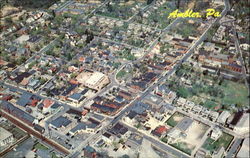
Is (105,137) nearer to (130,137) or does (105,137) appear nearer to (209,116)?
(130,137)

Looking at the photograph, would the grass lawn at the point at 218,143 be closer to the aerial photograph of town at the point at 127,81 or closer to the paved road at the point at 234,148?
the aerial photograph of town at the point at 127,81

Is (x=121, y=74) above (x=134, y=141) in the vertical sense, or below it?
above

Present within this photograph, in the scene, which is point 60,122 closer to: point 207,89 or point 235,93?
point 207,89

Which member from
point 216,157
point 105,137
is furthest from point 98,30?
point 216,157

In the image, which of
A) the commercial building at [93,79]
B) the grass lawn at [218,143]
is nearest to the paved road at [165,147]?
the grass lawn at [218,143]

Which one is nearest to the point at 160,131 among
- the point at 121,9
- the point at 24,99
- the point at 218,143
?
the point at 218,143

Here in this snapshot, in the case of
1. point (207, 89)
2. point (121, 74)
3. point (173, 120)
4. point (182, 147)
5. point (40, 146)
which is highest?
point (207, 89)

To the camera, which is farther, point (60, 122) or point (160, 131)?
point (60, 122)

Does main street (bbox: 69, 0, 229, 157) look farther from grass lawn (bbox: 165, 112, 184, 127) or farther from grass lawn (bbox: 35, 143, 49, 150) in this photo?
grass lawn (bbox: 35, 143, 49, 150)
